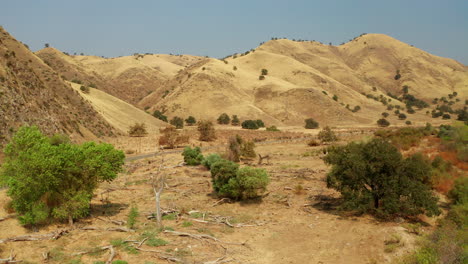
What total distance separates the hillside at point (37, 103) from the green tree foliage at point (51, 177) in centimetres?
1569

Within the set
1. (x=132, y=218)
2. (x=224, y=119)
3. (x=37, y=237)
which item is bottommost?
Result: (x=37, y=237)

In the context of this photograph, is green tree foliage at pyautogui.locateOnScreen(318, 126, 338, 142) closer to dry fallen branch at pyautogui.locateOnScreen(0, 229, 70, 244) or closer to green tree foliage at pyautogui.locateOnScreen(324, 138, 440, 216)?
green tree foliage at pyautogui.locateOnScreen(324, 138, 440, 216)

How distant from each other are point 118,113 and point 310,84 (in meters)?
54.6

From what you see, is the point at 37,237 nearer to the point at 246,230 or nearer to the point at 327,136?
the point at 246,230

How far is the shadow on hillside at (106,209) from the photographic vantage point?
14835 millimetres

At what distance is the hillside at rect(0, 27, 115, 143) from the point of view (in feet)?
95.7

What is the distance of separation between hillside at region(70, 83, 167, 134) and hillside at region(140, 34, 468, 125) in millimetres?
14042

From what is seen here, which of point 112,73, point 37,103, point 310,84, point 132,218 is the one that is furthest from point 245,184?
point 112,73

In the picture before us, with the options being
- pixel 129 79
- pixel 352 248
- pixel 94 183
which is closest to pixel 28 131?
pixel 94 183

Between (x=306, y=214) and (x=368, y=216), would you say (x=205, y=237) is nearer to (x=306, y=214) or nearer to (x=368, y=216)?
(x=306, y=214)

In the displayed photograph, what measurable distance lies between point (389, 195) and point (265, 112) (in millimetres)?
63120

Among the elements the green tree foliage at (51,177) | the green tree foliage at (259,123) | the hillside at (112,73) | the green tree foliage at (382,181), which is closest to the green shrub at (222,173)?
the green tree foliage at (382,181)

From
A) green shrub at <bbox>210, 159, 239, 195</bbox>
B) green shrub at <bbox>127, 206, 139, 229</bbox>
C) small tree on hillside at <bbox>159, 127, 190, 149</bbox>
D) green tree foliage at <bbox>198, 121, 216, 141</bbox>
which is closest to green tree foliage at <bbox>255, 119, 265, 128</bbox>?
green tree foliage at <bbox>198, 121, 216, 141</bbox>

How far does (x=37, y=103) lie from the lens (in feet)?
112
